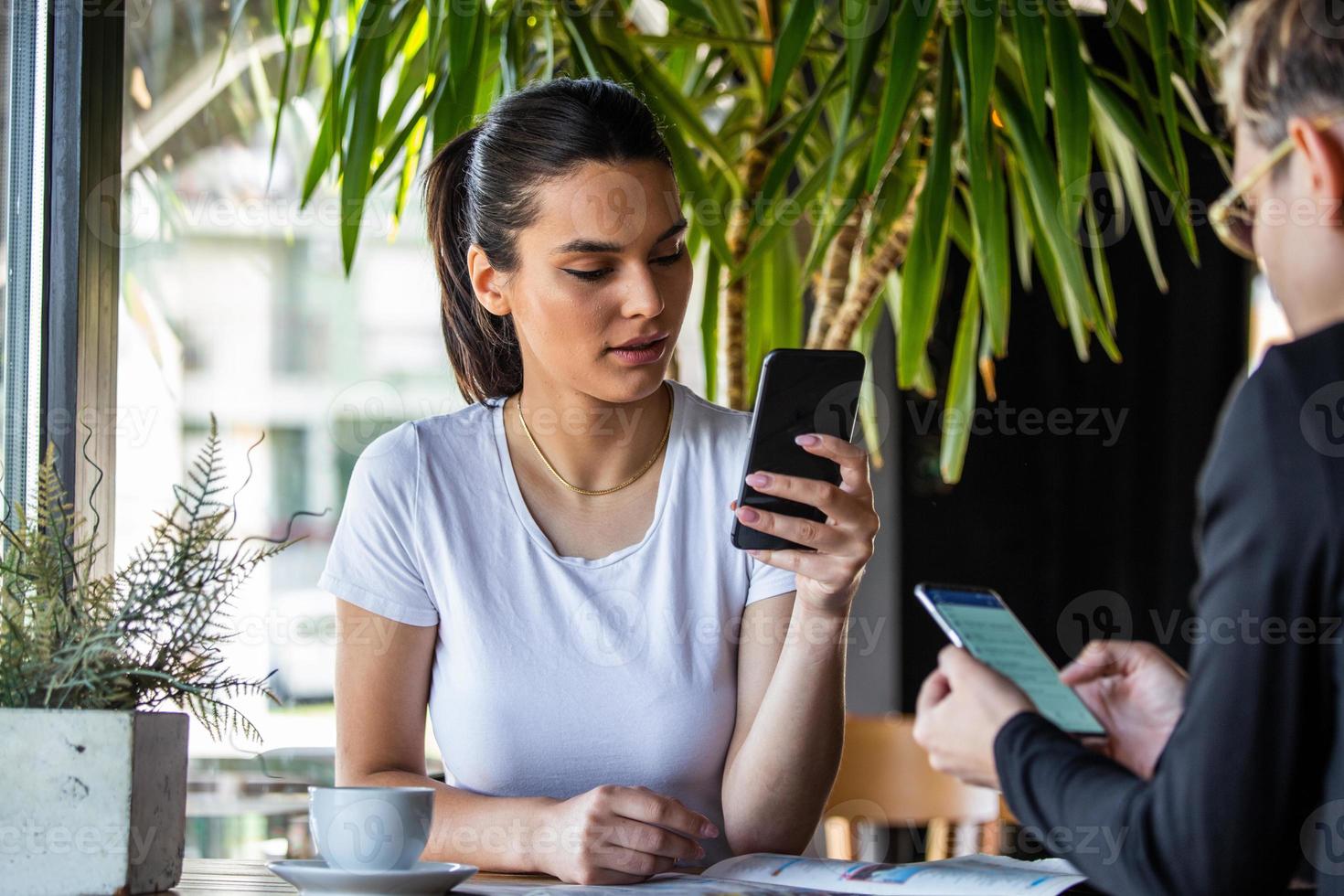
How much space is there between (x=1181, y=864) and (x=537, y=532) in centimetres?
86

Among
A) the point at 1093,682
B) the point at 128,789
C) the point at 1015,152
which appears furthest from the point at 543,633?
the point at 1015,152

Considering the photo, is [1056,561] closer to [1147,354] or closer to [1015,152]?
[1147,354]

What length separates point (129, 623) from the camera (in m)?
0.97

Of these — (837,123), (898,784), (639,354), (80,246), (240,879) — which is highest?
(837,123)

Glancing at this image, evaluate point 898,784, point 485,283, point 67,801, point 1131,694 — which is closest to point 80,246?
point 485,283

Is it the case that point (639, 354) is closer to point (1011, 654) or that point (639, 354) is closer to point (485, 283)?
point (485, 283)

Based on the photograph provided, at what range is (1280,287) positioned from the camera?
0.70 metres

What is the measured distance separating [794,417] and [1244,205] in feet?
1.67

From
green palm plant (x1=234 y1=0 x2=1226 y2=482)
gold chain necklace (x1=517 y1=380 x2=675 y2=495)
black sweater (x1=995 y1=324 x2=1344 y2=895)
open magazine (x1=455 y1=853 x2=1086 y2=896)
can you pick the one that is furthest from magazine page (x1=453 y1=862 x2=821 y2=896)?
green palm plant (x1=234 y1=0 x2=1226 y2=482)

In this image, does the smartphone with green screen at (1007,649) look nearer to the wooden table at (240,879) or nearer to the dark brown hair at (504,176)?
the wooden table at (240,879)

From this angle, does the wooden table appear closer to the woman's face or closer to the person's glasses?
the woman's face

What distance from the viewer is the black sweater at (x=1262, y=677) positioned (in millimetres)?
615

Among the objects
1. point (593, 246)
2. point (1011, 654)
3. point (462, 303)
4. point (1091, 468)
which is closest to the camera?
point (1011, 654)

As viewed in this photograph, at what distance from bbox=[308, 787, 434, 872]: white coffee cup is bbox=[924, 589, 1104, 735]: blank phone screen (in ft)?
1.26
